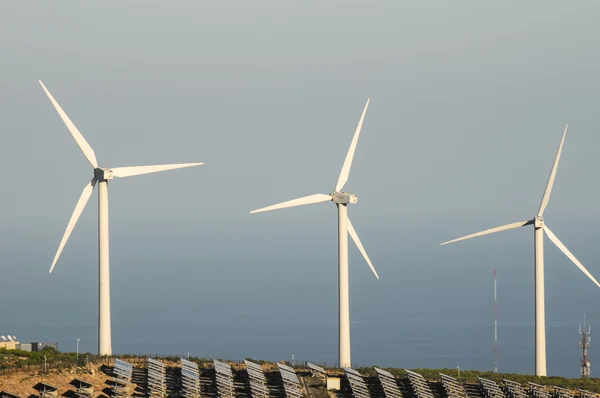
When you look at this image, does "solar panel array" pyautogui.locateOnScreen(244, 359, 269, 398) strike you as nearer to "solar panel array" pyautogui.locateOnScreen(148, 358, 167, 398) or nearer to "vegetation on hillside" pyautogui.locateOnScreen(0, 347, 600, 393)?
"vegetation on hillside" pyautogui.locateOnScreen(0, 347, 600, 393)

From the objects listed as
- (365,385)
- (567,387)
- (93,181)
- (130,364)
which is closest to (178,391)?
(130,364)

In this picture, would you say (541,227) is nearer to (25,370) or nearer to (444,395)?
(444,395)

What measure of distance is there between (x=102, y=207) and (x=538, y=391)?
4224 cm

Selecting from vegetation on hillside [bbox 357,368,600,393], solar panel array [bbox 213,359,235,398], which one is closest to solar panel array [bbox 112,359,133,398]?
solar panel array [bbox 213,359,235,398]

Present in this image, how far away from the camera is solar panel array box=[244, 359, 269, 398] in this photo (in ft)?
402

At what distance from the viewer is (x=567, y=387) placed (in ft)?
437

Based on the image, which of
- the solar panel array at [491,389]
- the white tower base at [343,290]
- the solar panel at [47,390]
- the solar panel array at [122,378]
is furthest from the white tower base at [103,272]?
the solar panel array at [491,389]

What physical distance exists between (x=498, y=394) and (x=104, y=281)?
36.8 m

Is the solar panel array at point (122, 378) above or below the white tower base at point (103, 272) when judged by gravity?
below

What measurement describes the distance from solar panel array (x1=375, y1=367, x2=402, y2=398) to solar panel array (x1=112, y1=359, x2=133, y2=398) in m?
21.0

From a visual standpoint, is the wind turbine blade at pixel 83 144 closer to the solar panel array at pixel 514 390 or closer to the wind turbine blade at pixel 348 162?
the wind turbine blade at pixel 348 162

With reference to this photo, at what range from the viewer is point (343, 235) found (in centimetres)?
14275

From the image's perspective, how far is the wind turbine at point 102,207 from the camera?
13600 centimetres

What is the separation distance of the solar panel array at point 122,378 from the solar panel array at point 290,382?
42.0ft
